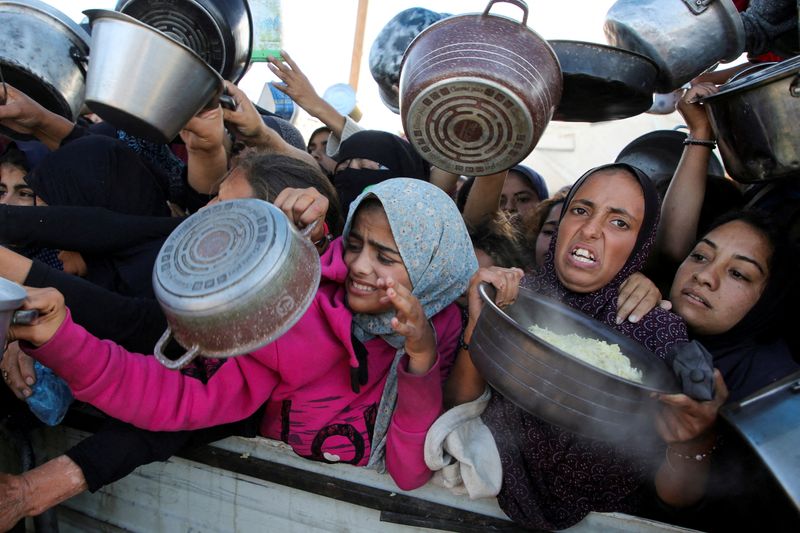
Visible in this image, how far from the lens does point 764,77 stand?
188 cm

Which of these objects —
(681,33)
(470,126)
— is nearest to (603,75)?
(681,33)

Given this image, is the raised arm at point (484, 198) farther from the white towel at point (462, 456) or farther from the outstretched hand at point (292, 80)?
the white towel at point (462, 456)

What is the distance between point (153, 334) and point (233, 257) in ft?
2.92

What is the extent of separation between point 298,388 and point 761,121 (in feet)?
5.81

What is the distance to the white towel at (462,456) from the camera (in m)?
1.90

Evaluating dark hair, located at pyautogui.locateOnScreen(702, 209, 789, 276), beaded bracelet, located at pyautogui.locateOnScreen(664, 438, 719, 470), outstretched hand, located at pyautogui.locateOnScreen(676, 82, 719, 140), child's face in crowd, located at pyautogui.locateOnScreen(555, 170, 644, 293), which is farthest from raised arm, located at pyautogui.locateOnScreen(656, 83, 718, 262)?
beaded bracelet, located at pyautogui.locateOnScreen(664, 438, 719, 470)

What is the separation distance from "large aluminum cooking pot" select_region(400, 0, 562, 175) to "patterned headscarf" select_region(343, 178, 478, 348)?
181mm

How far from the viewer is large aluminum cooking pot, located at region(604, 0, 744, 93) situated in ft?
7.86

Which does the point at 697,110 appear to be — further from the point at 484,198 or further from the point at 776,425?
the point at 776,425

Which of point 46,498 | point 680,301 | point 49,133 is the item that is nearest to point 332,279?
point 46,498

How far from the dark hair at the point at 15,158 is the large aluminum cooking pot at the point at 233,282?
191 cm

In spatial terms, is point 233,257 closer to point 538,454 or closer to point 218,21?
point 538,454

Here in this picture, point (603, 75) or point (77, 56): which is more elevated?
point (603, 75)

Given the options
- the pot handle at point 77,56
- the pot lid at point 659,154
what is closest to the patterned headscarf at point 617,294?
the pot lid at point 659,154
